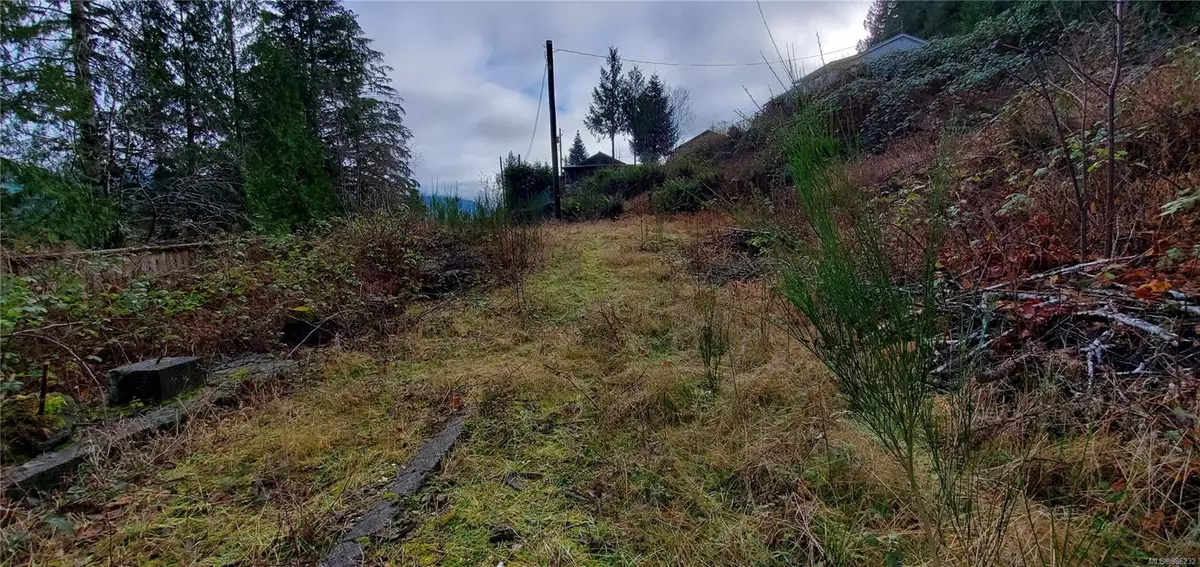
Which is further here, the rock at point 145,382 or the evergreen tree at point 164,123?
the evergreen tree at point 164,123

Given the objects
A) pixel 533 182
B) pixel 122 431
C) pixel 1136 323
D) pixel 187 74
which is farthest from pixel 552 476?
pixel 533 182

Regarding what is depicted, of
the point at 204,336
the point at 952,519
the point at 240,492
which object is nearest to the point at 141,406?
the point at 204,336

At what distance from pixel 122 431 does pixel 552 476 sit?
1870 mm

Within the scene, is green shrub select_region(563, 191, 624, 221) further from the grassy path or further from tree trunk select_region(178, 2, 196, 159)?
the grassy path

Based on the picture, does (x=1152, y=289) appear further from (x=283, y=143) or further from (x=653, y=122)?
(x=653, y=122)

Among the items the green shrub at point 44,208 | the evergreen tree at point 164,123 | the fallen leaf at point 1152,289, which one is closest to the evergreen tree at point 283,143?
the evergreen tree at point 164,123

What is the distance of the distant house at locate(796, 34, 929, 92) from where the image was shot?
1.29m

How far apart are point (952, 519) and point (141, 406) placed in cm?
331

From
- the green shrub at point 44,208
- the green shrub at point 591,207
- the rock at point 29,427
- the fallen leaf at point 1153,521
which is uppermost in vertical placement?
the green shrub at point 591,207

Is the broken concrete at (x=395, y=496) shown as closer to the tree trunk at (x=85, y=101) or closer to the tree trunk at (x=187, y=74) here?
the tree trunk at (x=85, y=101)

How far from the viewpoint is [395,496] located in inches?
59.6

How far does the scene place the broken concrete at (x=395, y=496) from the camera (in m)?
1.23

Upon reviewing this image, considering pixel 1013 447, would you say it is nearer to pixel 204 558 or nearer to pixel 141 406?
pixel 204 558

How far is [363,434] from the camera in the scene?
77.2 inches
